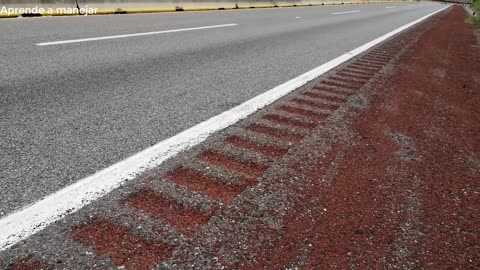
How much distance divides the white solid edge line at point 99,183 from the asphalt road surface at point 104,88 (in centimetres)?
7

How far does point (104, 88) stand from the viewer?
11.7 feet

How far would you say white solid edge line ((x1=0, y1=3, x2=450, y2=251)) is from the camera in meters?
1.58

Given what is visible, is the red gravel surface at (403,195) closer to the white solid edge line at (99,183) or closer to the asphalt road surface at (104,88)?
the white solid edge line at (99,183)

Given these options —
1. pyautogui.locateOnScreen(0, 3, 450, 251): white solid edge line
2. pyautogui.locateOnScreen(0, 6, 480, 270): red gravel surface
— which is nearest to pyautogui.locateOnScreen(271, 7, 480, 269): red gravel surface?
pyautogui.locateOnScreen(0, 6, 480, 270): red gravel surface

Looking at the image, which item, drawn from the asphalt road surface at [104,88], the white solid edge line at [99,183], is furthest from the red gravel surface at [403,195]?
the asphalt road surface at [104,88]

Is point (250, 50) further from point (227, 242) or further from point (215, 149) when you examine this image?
point (227, 242)

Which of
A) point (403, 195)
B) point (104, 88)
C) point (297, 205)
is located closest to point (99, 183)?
point (297, 205)

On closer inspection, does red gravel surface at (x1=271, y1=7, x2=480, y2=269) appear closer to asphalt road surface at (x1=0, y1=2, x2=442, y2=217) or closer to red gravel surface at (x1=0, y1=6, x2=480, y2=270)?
red gravel surface at (x1=0, y1=6, x2=480, y2=270)

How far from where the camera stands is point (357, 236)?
66.4 inches

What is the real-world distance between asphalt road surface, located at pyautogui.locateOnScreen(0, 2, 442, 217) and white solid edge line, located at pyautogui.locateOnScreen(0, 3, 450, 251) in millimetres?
71

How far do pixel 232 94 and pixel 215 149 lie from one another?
1.36 metres

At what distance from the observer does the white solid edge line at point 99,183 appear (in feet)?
5.18

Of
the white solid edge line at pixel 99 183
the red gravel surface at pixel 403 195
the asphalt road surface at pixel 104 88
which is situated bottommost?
the red gravel surface at pixel 403 195

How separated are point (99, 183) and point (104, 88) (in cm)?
189
